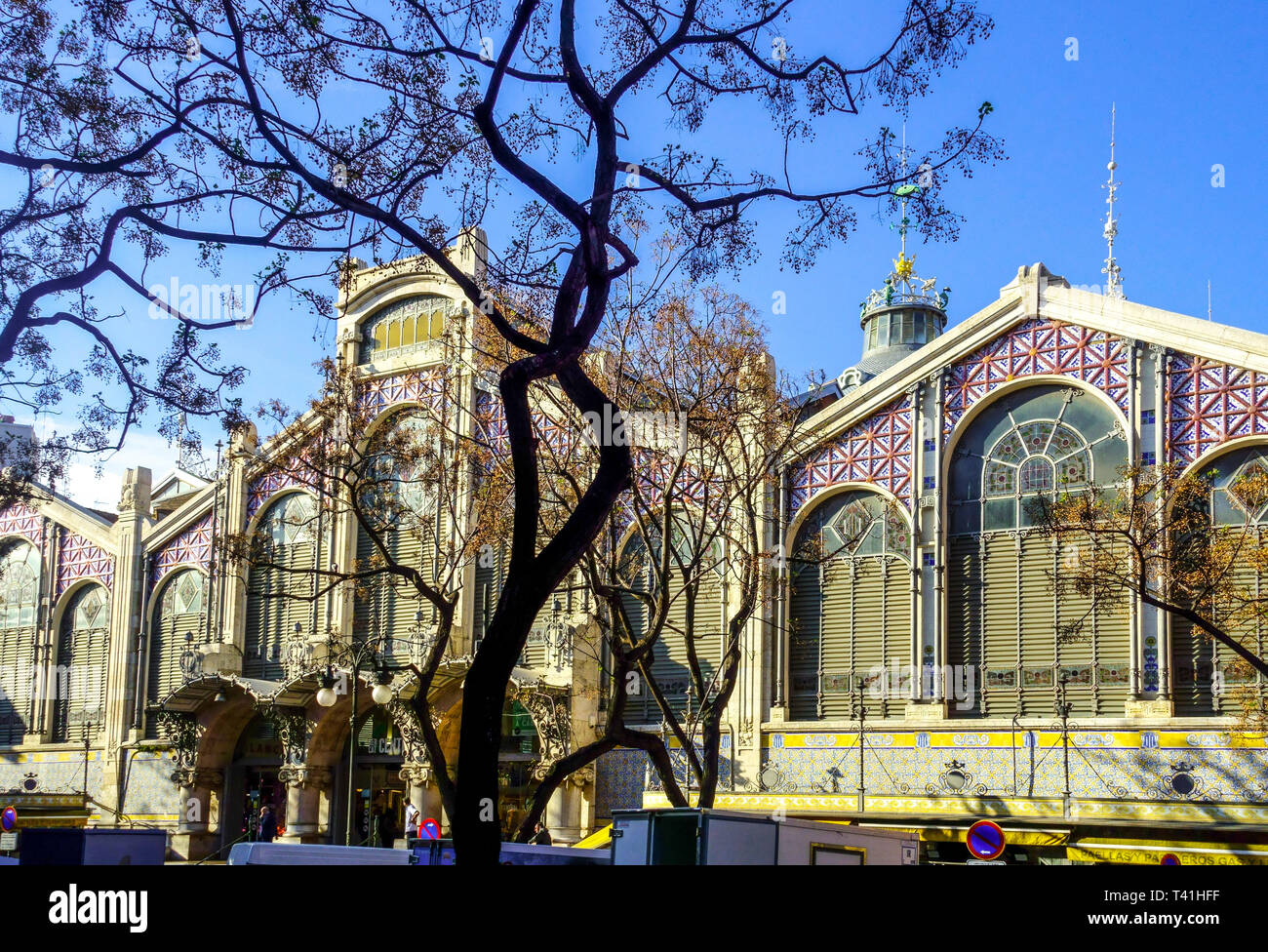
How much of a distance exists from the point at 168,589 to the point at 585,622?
14.6m

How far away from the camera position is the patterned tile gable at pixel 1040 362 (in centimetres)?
2606

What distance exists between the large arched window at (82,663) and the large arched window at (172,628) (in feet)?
5.13

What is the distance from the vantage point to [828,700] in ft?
93.6

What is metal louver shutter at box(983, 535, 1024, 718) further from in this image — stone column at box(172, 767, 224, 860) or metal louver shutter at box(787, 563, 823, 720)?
stone column at box(172, 767, 224, 860)

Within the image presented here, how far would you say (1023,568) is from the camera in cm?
2667

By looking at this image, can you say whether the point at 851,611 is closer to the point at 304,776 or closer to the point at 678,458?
the point at 678,458

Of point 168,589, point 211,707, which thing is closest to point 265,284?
point 211,707

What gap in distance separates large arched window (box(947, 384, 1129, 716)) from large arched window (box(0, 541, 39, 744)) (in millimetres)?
27481

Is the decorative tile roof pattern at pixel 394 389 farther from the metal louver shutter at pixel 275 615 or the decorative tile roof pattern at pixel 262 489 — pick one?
the metal louver shutter at pixel 275 615

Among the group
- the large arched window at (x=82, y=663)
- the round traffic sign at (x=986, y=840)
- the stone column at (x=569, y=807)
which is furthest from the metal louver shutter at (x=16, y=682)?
the round traffic sign at (x=986, y=840)

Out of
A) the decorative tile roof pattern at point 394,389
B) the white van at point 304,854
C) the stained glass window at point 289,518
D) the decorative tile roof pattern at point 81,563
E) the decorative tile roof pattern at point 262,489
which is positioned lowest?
the white van at point 304,854

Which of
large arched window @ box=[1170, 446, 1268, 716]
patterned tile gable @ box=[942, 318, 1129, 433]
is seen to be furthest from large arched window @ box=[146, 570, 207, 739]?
large arched window @ box=[1170, 446, 1268, 716]

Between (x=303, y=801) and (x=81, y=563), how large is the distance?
11865mm

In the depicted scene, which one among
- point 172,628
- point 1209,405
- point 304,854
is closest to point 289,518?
point 172,628
